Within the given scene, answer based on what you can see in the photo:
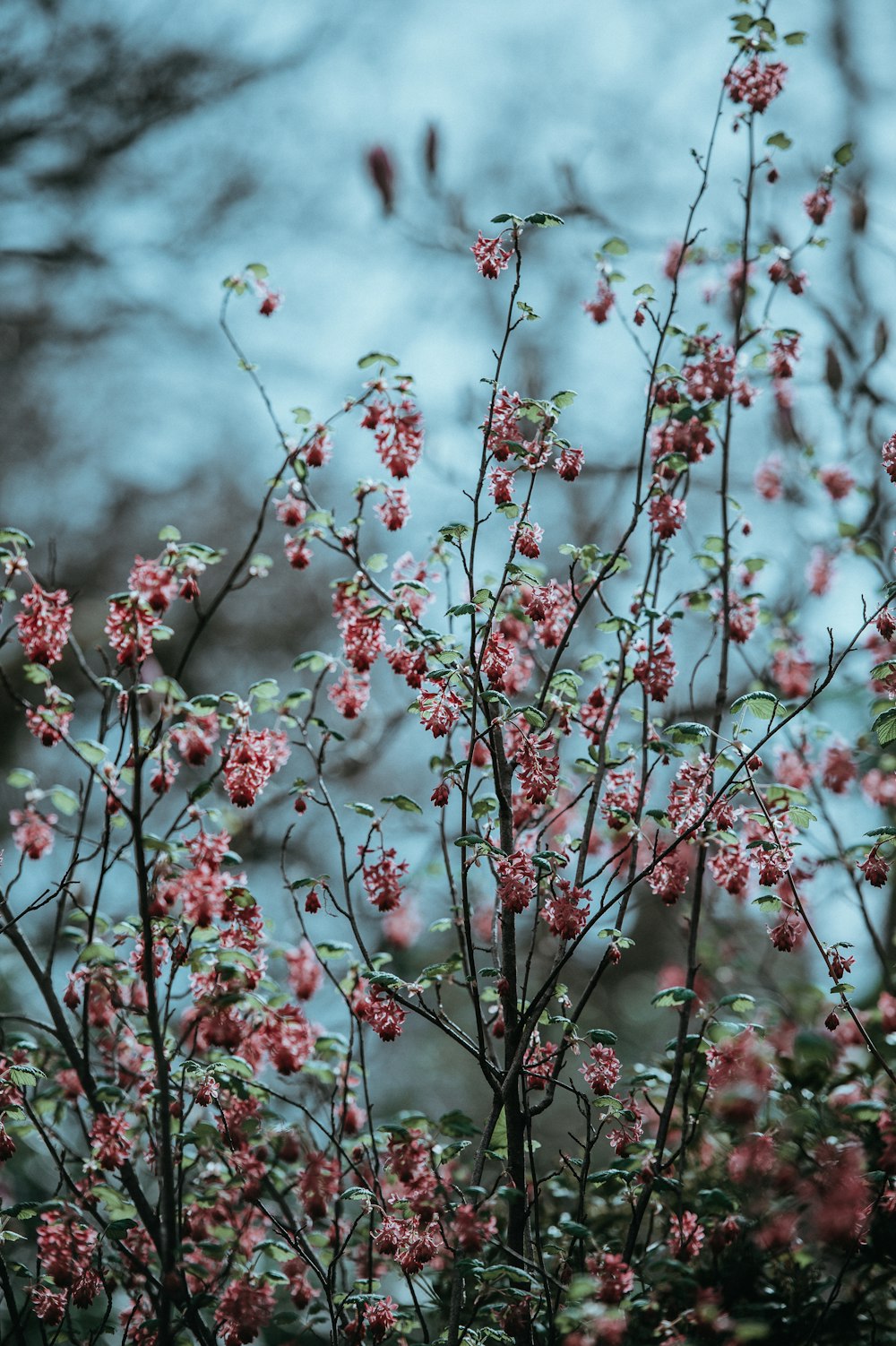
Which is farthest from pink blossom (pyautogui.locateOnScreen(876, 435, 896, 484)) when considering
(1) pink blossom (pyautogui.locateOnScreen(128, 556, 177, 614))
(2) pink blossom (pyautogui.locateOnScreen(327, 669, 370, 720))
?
(1) pink blossom (pyautogui.locateOnScreen(128, 556, 177, 614))

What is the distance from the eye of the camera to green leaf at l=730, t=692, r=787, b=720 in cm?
238

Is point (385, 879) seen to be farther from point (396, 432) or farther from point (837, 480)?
point (837, 480)

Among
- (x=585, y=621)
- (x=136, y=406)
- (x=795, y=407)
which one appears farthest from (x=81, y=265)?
(x=795, y=407)

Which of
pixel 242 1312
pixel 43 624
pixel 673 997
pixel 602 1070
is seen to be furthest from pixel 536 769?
pixel 242 1312

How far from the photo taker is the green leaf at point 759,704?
2.38m

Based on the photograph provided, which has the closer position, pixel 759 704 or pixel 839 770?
pixel 759 704

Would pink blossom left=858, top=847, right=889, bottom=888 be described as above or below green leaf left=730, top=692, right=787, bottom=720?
below

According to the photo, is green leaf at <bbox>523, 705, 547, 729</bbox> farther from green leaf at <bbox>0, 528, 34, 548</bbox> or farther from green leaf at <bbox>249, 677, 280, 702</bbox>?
green leaf at <bbox>0, 528, 34, 548</bbox>

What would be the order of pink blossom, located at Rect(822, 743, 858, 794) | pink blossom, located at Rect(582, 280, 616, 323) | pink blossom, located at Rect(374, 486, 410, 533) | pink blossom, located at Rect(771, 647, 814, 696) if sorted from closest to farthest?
pink blossom, located at Rect(374, 486, 410, 533)
pink blossom, located at Rect(582, 280, 616, 323)
pink blossom, located at Rect(822, 743, 858, 794)
pink blossom, located at Rect(771, 647, 814, 696)

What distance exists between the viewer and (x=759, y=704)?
2434 millimetres

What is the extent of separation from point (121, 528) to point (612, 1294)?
6.49 metres

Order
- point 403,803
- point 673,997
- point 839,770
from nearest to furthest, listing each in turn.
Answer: point 673,997, point 403,803, point 839,770

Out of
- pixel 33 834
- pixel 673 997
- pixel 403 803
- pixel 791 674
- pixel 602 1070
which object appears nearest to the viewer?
pixel 673 997

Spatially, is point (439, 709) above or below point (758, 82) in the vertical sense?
below
